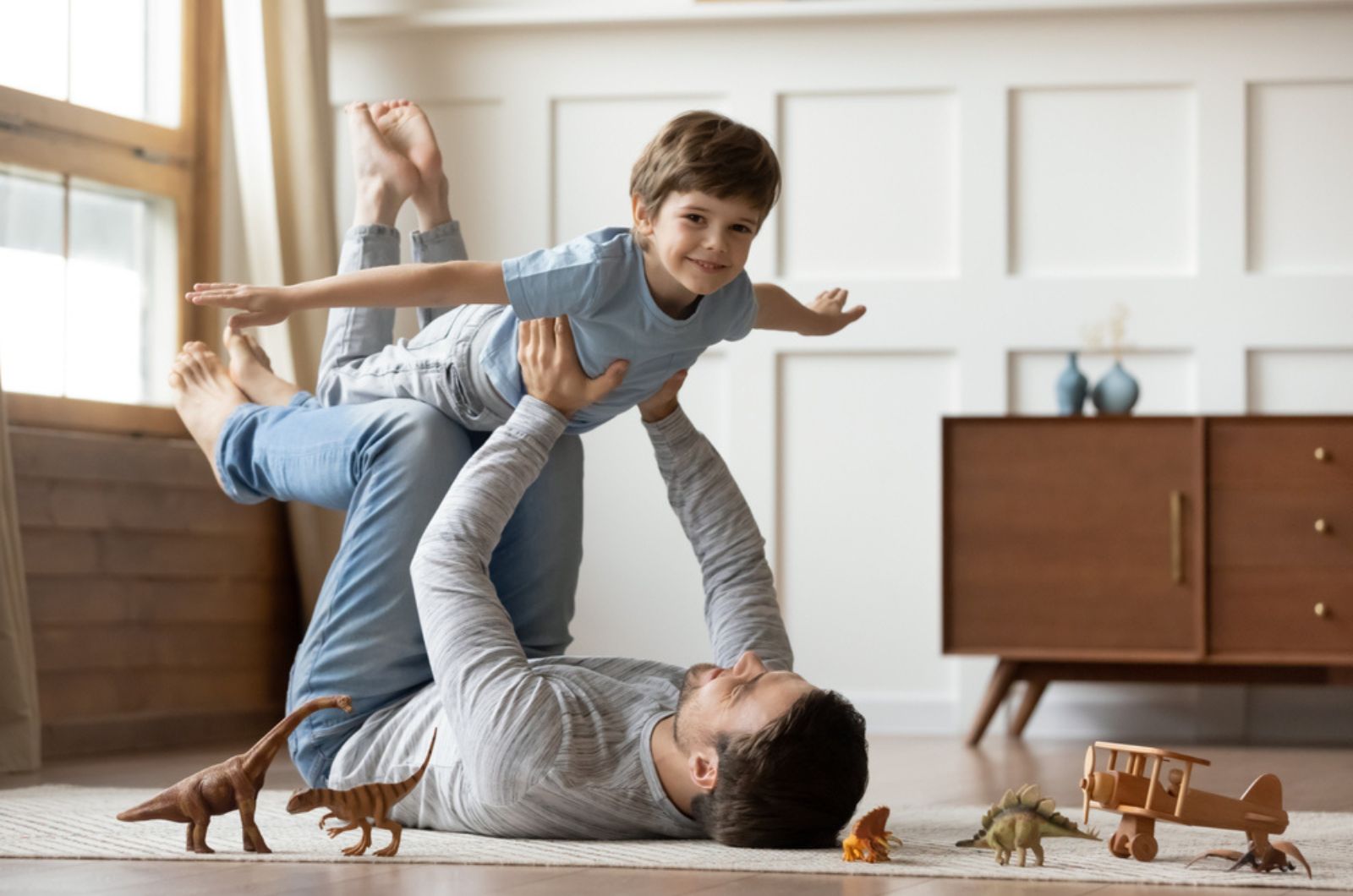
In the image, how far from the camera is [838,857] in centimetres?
175

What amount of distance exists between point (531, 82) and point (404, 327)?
0.69 meters

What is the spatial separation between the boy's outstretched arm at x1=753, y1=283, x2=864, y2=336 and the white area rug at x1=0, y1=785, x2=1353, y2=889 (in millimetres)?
715

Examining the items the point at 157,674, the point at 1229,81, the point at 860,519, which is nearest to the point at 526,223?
the point at 860,519

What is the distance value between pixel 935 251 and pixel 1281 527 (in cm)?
103

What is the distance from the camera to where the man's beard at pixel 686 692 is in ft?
5.72

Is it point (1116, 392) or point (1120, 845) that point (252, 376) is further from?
point (1116, 392)

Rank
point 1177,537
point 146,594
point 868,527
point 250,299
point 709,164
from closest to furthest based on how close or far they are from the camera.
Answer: point 250,299 < point 709,164 < point 146,594 < point 1177,537 < point 868,527

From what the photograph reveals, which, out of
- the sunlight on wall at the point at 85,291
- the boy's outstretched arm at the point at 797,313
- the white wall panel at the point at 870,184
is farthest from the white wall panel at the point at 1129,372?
the sunlight on wall at the point at 85,291

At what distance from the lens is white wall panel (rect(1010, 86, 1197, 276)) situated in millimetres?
3857

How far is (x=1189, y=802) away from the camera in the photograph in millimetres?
1616

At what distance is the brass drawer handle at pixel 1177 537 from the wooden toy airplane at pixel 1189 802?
1.82 m

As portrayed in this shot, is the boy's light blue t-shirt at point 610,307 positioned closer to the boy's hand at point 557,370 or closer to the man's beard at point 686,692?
the boy's hand at point 557,370

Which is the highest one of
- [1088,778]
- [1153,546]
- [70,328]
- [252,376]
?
[70,328]

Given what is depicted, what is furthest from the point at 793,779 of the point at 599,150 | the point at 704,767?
the point at 599,150
